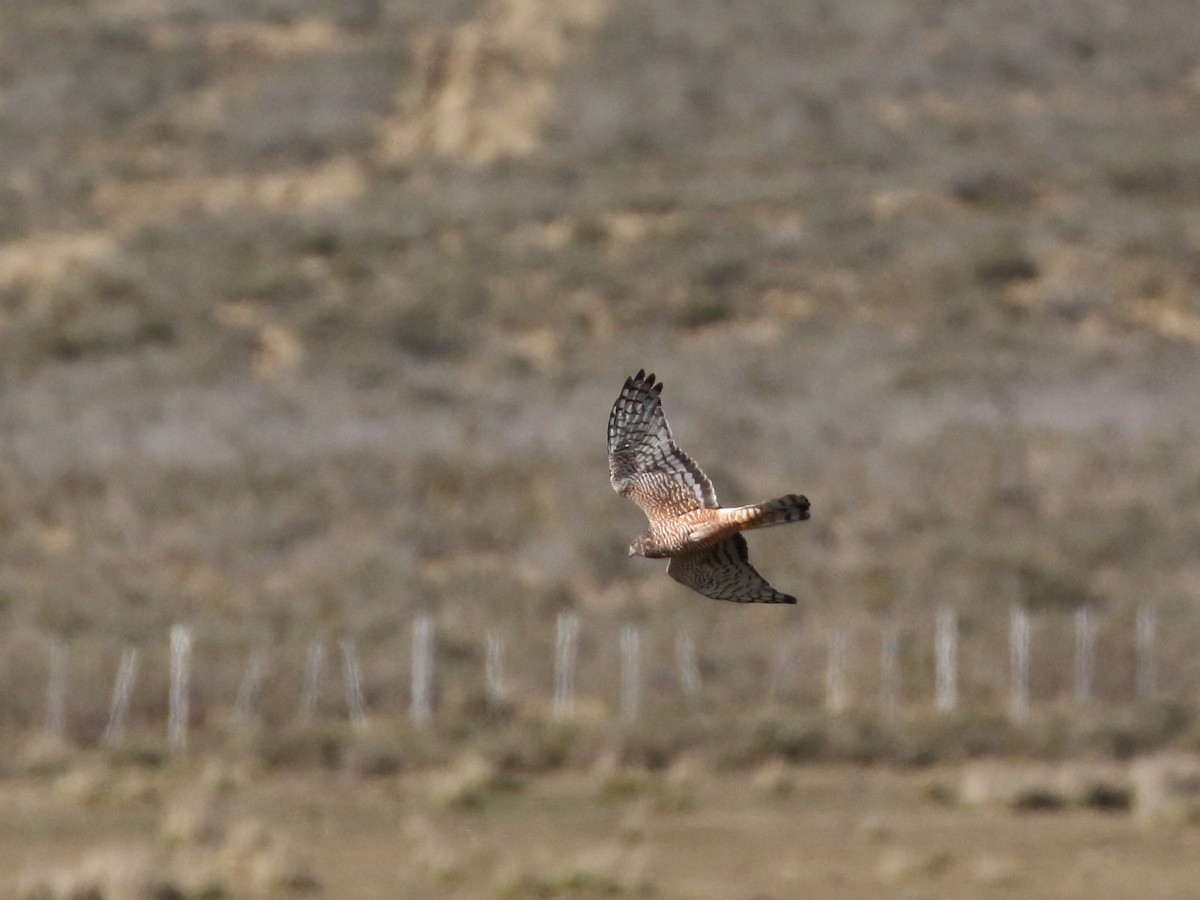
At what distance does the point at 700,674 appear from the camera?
→ 28.0 m

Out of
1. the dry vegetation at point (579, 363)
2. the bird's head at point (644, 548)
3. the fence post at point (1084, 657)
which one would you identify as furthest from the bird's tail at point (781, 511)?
the fence post at point (1084, 657)

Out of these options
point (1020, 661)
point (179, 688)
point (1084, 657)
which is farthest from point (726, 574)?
point (1084, 657)

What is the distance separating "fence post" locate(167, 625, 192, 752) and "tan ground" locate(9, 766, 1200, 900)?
159 cm

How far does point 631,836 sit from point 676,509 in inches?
531

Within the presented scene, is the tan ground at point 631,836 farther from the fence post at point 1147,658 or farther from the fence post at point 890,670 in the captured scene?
the fence post at point 1147,658

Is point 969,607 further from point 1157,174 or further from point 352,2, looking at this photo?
point 352,2

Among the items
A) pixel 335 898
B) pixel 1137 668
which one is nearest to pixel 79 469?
pixel 1137 668

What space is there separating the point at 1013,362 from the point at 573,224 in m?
11.5

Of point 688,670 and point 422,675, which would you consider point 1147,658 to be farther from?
point 422,675

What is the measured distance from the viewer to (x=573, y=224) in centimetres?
4925

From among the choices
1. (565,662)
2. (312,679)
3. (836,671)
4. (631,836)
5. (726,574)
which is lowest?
(631,836)

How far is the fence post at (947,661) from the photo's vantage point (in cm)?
2745

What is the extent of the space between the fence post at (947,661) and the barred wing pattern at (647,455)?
20.2 meters

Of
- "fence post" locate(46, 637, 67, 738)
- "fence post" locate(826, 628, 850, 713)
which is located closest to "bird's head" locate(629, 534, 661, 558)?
"fence post" locate(826, 628, 850, 713)
